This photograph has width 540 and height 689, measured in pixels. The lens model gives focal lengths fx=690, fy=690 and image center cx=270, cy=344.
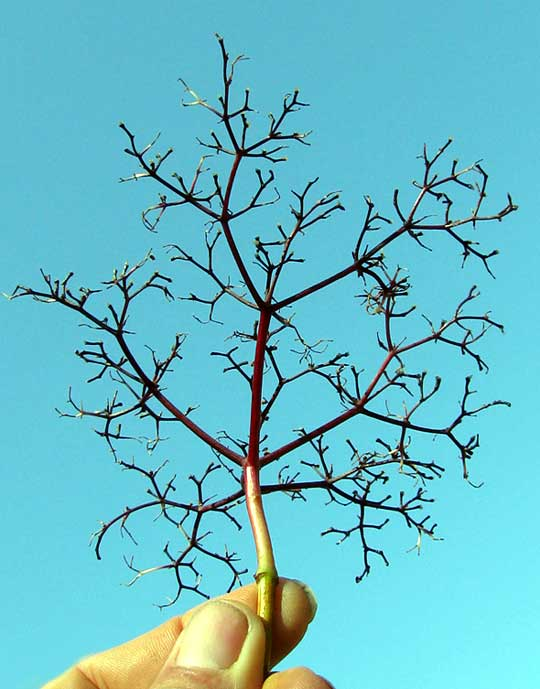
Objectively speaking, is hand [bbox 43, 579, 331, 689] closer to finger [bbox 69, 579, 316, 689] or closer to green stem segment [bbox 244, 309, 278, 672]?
green stem segment [bbox 244, 309, 278, 672]

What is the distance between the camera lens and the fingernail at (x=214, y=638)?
194 centimetres

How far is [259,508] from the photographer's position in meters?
2.17

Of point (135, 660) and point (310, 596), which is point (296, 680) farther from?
point (135, 660)

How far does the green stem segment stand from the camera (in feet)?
6.53

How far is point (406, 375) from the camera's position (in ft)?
8.20

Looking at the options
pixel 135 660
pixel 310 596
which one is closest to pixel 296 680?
pixel 310 596

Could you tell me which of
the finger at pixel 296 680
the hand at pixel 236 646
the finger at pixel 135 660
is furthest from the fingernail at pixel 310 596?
the finger at pixel 296 680

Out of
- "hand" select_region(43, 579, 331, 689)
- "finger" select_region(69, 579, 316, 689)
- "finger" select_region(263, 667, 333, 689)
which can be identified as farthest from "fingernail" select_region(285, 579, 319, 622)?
"finger" select_region(263, 667, 333, 689)

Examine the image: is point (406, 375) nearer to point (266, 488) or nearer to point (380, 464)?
point (380, 464)

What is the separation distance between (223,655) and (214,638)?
6cm

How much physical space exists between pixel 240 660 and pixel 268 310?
110cm

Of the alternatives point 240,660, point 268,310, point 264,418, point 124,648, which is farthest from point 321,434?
point 124,648

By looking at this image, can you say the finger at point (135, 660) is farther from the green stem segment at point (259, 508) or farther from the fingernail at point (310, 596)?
the green stem segment at point (259, 508)

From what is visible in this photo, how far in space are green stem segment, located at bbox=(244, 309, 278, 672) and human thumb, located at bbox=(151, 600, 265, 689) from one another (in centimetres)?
5
